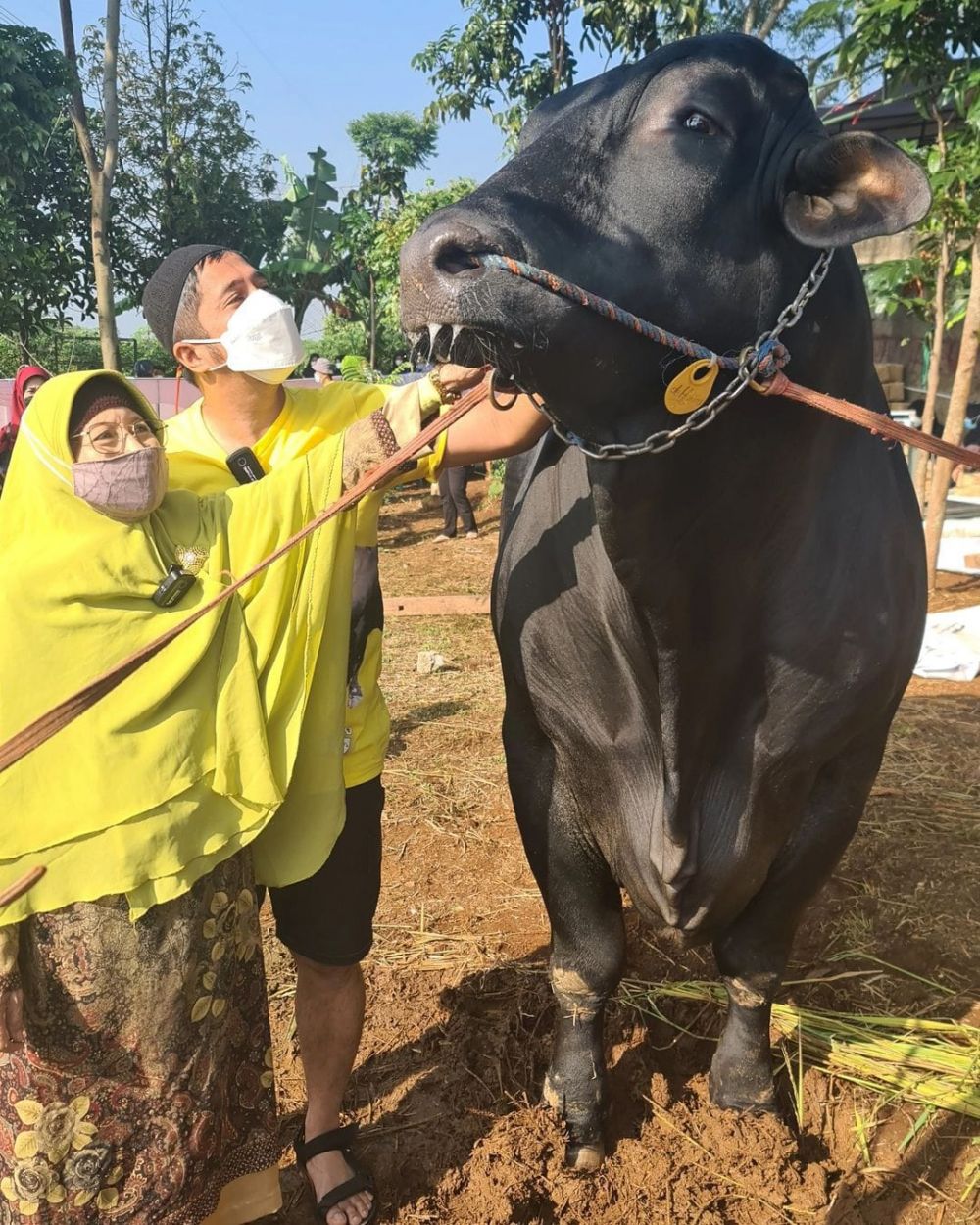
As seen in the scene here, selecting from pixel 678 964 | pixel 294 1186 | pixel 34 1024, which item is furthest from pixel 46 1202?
pixel 678 964

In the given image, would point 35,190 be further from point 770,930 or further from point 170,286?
point 770,930

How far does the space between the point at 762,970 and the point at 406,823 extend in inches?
77.1

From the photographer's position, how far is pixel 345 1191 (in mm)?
2264

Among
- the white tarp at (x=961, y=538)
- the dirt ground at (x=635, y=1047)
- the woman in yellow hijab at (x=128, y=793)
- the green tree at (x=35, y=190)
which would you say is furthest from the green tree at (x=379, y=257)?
the woman in yellow hijab at (x=128, y=793)

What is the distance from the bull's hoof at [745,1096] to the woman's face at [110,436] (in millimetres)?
1973

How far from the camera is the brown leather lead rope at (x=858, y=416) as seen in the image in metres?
1.55

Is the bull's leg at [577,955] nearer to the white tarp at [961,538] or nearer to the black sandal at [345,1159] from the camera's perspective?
the black sandal at [345,1159]

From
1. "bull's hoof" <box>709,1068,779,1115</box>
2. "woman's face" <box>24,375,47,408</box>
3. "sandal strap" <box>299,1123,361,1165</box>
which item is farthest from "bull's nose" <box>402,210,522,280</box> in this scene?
"woman's face" <box>24,375,47,408</box>

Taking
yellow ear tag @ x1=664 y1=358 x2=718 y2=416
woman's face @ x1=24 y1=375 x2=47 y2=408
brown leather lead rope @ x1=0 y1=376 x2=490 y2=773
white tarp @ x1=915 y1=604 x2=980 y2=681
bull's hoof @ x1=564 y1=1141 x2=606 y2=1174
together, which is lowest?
bull's hoof @ x1=564 y1=1141 x2=606 y2=1174

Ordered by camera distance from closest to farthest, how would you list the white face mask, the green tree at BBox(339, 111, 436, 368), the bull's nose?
the bull's nose
the white face mask
the green tree at BBox(339, 111, 436, 368)

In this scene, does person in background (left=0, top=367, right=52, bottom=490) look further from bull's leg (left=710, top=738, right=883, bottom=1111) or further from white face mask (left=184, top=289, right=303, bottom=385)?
bull's leg (left=710, top=738, right=883, bottom=1111)

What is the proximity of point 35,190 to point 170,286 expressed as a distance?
18902 millimetres

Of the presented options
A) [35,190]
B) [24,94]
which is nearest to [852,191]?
[24,94]

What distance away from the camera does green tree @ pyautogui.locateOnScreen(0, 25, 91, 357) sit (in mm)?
15688
